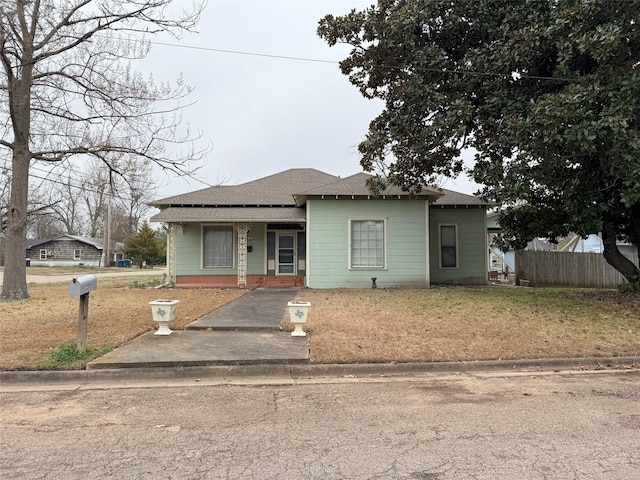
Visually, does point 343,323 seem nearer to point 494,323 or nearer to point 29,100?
point 494,323

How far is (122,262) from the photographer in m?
51.2

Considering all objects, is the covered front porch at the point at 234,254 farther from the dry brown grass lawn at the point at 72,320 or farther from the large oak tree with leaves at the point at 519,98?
the large oak tree with leaves at the point at 519,98

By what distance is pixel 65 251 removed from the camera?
54594mm

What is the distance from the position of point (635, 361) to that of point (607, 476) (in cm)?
433

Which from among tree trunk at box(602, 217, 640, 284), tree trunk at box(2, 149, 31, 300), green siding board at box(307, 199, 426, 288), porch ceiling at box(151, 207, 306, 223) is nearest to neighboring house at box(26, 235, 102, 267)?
porch ceiling at box(151, 207, 306, 223)

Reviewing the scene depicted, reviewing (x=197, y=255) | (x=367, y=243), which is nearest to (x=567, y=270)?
(x=367, y=243)

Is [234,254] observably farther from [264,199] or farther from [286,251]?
[264,199]

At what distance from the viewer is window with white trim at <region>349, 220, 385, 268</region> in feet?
50.4

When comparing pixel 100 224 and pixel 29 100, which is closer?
pixel 29 100

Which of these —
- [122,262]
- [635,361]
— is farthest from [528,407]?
[122,262]

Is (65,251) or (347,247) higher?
(65,251)

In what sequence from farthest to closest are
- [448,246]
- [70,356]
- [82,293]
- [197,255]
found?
[448,246]
[197,255]
[82,293]
[70,356]

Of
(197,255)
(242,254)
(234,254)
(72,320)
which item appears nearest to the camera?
(72,320)

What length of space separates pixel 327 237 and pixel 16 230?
9503 millimetres
